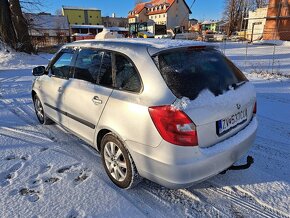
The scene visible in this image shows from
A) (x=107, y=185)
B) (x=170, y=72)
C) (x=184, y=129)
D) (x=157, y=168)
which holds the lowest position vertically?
(x=107, y=185)

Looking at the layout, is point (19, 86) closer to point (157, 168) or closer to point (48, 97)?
point (48, 97)

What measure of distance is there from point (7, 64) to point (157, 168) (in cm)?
1409

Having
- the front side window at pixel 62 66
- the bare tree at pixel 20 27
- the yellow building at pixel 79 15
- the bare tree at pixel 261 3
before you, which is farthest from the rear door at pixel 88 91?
the yellow building at pixel 79 15

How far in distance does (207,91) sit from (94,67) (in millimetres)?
1496

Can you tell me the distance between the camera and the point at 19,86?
27.5 feet

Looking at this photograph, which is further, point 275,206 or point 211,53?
point 211,53

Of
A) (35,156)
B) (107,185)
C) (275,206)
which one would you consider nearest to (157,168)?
(107,185)

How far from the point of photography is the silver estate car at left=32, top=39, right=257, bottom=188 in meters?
2.29

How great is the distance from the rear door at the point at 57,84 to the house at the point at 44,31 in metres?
17.5

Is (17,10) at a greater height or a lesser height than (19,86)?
greater

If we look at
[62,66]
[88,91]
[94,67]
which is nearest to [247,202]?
[88,91]

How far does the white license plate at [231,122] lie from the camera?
2.49 meters

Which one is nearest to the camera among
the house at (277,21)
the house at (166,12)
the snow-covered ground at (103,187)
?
the snow-covered ground at (103,187)

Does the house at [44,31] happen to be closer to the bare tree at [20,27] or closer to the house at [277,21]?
the bare tree at [20,27]
